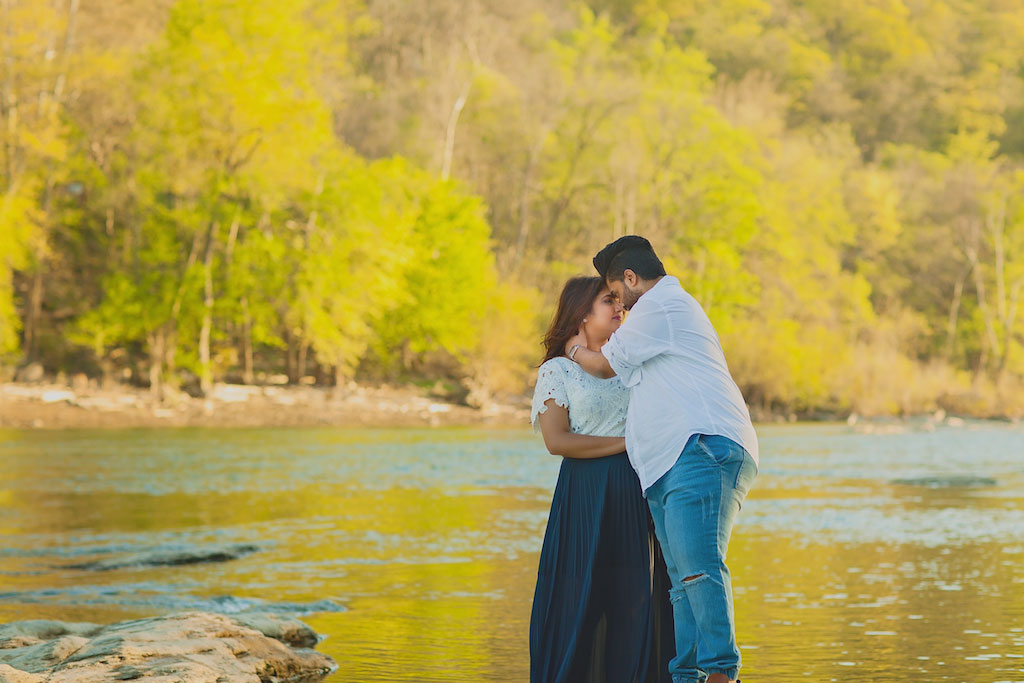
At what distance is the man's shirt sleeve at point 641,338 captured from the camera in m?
4.76

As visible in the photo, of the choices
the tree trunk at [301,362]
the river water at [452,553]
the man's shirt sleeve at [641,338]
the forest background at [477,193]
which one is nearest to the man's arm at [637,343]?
the man's shirt sleeve at [641,338]

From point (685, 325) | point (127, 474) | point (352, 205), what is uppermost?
point (352, 205)

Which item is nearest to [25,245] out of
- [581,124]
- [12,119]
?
[12,119]

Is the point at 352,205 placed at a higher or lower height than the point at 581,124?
lower

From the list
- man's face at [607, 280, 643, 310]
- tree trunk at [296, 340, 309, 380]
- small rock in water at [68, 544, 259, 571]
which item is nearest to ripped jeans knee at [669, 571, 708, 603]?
man's face at [607, 280, 643, 310]

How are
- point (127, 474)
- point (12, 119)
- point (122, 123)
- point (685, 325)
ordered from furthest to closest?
point (122, 123) → point (12, 119) → point (127, 474) → point (685, 325)

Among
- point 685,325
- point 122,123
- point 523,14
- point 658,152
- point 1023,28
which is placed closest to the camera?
point 685,325

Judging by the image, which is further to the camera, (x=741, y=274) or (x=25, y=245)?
(x=741, y=274)

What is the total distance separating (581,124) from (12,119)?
81.9 feet

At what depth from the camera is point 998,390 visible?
2058 inches

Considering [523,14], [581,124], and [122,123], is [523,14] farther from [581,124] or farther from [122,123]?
[122,123]

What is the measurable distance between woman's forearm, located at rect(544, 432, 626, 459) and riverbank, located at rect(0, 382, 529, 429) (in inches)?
1102

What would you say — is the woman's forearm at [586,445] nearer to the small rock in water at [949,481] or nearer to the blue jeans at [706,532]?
the blue jeans at [706,532]

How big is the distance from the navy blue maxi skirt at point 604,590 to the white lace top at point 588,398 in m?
0.14
